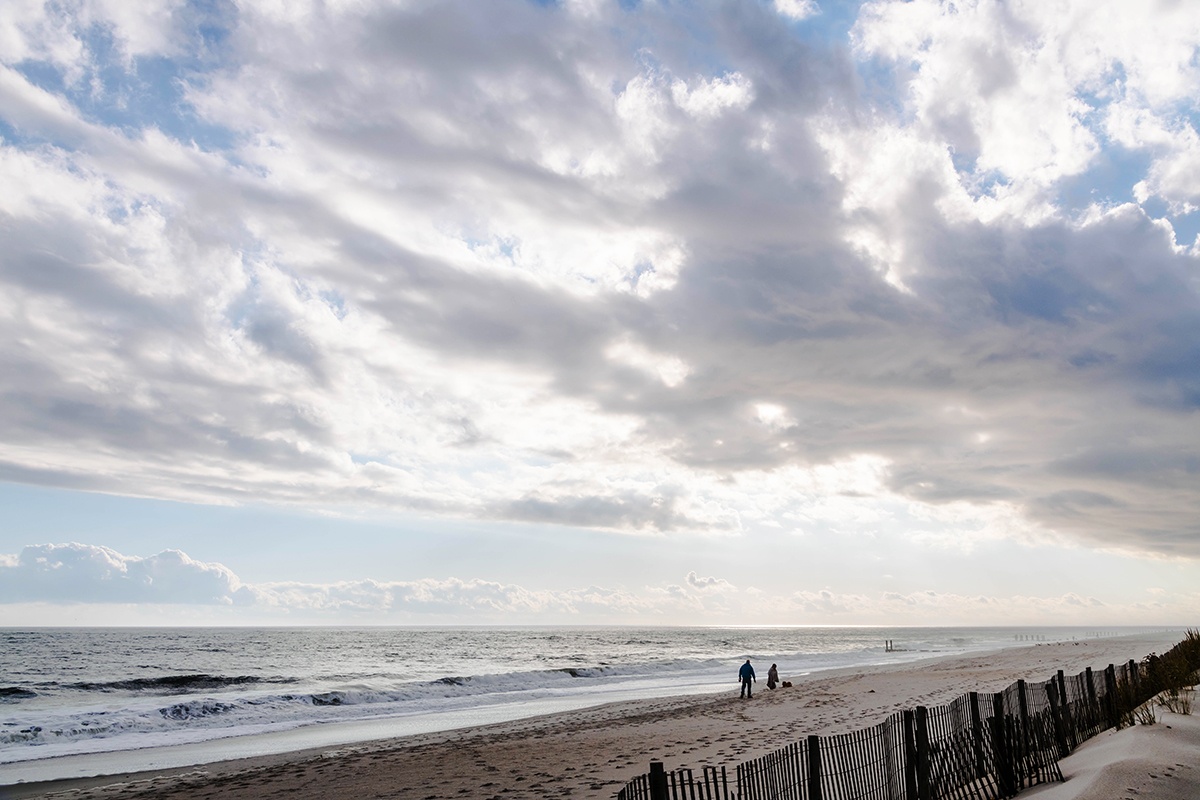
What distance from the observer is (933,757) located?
33.8 ft

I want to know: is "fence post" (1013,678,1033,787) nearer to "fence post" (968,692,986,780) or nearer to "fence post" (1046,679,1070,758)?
"fence post" (968,692,986,780)

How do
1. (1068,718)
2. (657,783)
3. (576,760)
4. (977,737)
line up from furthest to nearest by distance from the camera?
(576,760) → (1068,718) → (977,737) → (657,783)

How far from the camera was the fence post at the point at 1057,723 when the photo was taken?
13.0 meters

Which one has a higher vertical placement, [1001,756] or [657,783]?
[657,783]

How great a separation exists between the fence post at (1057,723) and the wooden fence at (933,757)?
0.05 feet

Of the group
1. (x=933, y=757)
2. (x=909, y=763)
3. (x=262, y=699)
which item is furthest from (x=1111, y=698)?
(x=262, y=699)

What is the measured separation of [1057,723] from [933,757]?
4.22m

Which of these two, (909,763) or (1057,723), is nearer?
(909,763)

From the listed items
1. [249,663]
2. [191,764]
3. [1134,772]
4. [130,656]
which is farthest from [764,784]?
[130,656]

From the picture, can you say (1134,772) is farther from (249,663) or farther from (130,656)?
A: (130,656)

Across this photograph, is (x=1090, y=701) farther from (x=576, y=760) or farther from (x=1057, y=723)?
(x=576, y=760)

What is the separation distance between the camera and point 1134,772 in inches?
411

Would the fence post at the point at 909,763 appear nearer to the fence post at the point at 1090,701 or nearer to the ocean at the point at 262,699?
the fence post at the point at 1090,701

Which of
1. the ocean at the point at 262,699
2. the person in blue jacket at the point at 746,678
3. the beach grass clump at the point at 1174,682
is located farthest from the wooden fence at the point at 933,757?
the person in blue jacket at the point at 746,678
